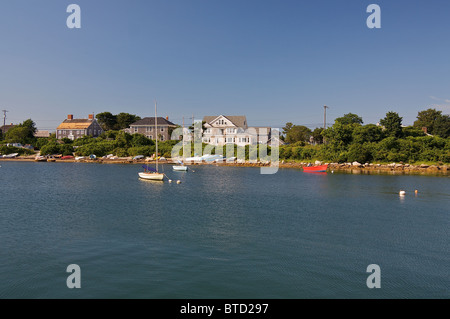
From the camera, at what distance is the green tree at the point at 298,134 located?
12447 cm

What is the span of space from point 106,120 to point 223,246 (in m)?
142

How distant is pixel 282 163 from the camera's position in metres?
94.0

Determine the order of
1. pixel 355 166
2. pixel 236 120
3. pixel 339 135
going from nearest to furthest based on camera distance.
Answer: pixel 355 166, pixel 339 135, pixel 236 120

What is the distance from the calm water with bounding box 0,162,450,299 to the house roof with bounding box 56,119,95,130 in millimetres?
105682

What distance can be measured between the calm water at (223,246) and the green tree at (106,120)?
117m

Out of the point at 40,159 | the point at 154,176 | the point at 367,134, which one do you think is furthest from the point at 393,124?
the point at 40,159

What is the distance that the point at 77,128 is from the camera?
442 feet

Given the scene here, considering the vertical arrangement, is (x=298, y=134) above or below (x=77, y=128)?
below

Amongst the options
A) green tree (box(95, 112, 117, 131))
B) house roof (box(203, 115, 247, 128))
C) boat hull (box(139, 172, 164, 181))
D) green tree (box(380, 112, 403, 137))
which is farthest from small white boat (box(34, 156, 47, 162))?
green tree (box(380, 112, 403, 137))

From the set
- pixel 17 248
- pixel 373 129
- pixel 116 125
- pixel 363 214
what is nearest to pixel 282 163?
pixel 373 129

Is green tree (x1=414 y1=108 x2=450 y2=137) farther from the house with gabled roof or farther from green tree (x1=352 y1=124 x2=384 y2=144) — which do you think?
the house with gabled roof

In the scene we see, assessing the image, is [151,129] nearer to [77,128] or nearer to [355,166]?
[77,128]

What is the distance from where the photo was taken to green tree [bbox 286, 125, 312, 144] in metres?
124

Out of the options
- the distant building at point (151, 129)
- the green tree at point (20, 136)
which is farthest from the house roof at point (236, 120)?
the green tree at point (20, 136)
